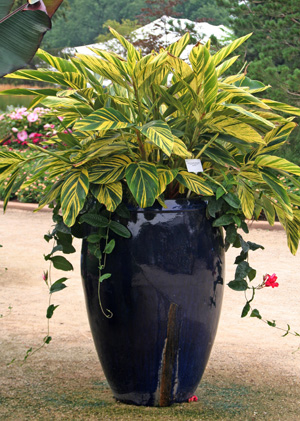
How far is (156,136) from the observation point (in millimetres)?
2109

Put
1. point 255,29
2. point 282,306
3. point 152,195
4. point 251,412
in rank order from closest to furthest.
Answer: point 152,195 → point 251,412 → point 282,306 → point 255,29

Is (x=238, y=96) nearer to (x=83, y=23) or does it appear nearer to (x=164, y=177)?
(x=164, y=177)

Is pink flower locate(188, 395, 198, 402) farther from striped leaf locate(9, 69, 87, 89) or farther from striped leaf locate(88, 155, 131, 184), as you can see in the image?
striped leaf locate(9, 69, 87, 89)

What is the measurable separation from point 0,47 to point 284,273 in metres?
4.30

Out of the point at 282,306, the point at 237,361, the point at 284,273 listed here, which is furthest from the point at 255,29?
the point at 237,361

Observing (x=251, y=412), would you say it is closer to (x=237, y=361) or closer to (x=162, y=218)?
(x=237, y=361)

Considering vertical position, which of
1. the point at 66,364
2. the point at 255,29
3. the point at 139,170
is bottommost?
the point at 66,364

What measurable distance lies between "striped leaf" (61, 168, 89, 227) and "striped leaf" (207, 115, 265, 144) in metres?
0.59

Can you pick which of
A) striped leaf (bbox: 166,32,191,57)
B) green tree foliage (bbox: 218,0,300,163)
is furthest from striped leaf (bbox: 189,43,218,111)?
green tree foliage (bbox: 218,0,300,163)

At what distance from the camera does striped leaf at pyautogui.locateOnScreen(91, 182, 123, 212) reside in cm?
230

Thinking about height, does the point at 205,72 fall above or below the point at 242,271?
above

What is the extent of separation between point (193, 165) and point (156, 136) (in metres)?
0.27

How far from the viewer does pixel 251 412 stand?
103 inches

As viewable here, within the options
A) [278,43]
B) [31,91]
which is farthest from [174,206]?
[278,43]
